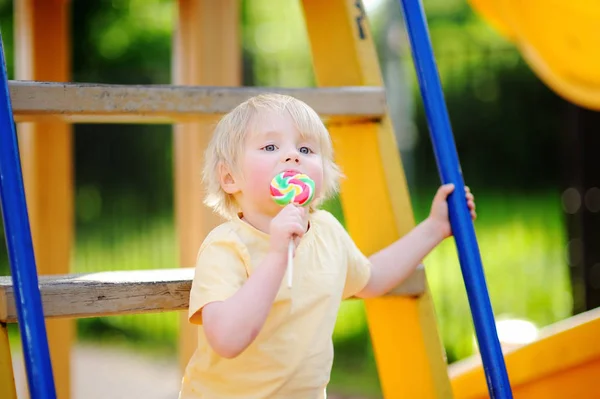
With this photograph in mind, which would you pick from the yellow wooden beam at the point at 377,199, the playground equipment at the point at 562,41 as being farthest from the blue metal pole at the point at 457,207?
the playground equipment at the point at 562,41

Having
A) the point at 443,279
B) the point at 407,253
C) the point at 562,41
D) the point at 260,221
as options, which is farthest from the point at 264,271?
the point at 443,279

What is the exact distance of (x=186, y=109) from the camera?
1.66m

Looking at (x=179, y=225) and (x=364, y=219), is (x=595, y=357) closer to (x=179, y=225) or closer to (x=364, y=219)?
(x=364, y=219)

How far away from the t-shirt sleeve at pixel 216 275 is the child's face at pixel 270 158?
0.34ft

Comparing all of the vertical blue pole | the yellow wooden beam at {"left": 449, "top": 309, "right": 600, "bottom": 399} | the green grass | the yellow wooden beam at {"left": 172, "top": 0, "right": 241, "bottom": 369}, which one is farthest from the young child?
the green grass

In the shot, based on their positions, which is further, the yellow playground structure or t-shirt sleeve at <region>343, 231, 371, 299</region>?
t-shirt sleeve at <region>343, 231, 371, 299</region>

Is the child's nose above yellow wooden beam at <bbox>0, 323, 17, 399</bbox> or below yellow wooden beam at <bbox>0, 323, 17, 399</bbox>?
above

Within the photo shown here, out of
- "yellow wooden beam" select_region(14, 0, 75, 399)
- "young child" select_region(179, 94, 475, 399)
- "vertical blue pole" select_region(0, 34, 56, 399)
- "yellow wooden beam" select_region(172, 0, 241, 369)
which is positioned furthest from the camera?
"yellow wooden beam" select_region(14, 0, 75, 399)

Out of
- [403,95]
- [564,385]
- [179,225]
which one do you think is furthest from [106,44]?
[564,385]

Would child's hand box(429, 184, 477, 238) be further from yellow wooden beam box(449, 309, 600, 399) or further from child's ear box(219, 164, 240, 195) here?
yellow wooden beam box(449, 309, 600, 399)

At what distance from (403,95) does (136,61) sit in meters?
3.88

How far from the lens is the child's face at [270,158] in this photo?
1.49 metres

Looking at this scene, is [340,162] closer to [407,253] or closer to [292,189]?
[407,253]

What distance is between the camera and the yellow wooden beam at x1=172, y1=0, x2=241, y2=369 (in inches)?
111
